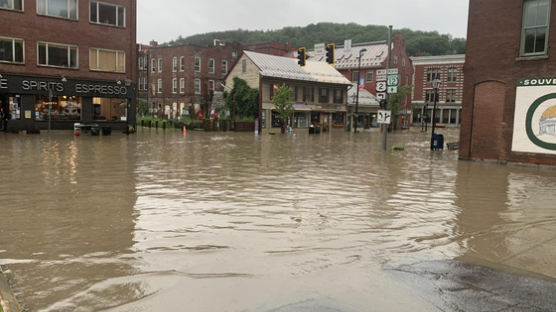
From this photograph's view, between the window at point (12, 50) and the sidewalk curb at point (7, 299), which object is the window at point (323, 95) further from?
the sidewalk curb at point (7, 299)

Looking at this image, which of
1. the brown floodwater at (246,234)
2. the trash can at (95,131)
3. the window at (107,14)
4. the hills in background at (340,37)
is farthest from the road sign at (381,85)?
the hills in background at (340,37)

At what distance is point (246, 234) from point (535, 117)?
15.8 metres

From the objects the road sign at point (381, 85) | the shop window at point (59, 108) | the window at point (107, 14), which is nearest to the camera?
the road sign at point (381, 85)

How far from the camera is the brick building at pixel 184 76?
216 ft

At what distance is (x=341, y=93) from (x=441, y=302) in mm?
59336

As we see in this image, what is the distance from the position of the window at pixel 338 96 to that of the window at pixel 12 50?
1542 inches

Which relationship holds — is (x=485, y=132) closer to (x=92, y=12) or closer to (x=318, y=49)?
(x=92, y=12)

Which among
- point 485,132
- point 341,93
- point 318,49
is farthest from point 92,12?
point 318,49

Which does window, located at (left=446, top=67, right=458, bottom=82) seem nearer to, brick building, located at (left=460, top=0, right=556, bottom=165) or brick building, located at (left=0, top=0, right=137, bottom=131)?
brick building, located at (left=0, top=0, right=137, bottom=131)

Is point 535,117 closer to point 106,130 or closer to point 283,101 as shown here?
point 106,130

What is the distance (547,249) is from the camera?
6676mm

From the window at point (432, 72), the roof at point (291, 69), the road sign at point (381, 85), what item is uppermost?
the window at point (432, 72)

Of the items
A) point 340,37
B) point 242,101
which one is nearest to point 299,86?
point 242,101

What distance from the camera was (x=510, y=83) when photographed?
18.8m
